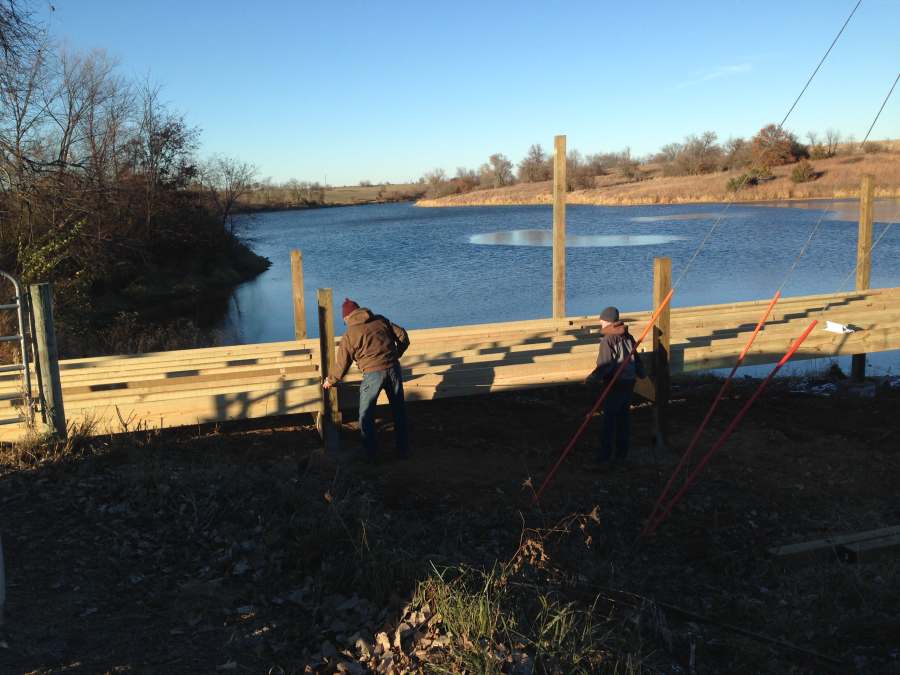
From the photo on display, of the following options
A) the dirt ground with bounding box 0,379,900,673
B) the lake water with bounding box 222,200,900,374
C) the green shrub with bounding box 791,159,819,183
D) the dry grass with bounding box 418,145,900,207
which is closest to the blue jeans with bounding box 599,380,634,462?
the dirt ground with bounding box 0,379,900,673

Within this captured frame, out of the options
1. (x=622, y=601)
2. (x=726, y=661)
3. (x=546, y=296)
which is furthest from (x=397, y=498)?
(x=546, y=296)

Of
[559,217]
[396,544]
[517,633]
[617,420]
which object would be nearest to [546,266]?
[559,217]

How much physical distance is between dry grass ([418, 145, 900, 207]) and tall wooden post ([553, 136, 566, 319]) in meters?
30.5

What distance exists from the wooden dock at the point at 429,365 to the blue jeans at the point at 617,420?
72 centimetres

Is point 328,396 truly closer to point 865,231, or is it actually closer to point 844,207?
point 865,231

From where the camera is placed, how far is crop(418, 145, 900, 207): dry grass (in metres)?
52.7

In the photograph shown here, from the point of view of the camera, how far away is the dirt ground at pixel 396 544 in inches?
174

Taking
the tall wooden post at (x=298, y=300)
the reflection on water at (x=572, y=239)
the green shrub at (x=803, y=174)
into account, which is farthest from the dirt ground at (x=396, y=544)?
the green shrub at (x=803, y=174)

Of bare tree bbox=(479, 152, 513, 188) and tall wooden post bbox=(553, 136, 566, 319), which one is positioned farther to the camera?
bare tree bbox=(479, 152, 513, 188)

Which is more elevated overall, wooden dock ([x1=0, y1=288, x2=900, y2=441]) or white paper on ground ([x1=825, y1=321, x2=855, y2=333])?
white paper on ground ([x1=825, y1=321, x2=855, y2=333])

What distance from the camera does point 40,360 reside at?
24.2ft

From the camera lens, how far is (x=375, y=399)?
7797 millimetres

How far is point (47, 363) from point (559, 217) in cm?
745

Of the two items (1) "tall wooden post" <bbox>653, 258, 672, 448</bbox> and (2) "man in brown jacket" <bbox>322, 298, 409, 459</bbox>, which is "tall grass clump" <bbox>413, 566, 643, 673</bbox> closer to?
(2) "man in brown jacket" <bbox>322, 298, 409, 459</bbox>
